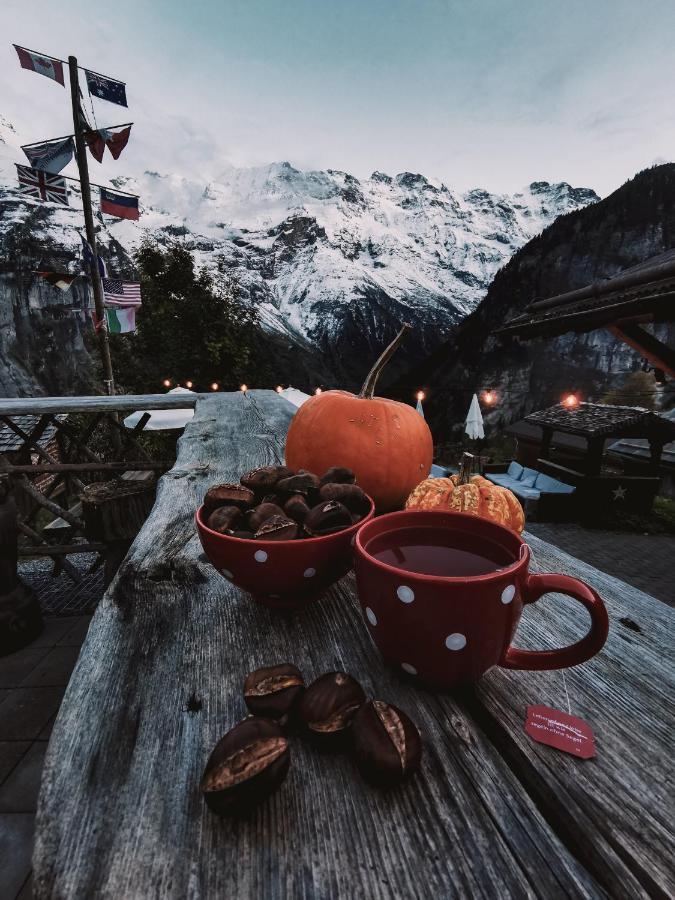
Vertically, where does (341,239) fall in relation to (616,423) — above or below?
above

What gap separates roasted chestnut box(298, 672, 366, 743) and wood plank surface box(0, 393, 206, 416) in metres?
3.50

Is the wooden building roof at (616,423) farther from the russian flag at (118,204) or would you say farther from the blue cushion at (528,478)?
the russian flag at (118,204)

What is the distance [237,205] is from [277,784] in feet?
651

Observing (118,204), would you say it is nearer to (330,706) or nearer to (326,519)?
(326,519)

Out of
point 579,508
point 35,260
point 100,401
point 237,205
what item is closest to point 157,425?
point 100,401

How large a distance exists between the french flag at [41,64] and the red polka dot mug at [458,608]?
16.6 metres

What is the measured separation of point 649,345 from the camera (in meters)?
4.74

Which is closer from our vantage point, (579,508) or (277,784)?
(277,784)

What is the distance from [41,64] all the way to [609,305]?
52.4ft

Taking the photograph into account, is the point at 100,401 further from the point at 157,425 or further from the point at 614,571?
the point at 614,571

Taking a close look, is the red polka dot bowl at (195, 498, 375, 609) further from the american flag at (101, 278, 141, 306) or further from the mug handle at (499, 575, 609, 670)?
the american flag at (101, 278, 141, 306)

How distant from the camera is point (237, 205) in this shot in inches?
6550

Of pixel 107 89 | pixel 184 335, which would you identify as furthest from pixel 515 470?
pixel 107 89

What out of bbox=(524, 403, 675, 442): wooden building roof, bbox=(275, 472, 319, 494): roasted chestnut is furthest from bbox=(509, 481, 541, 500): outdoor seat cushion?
bbox=(275, 472, 319, 494): roasted chestnut
